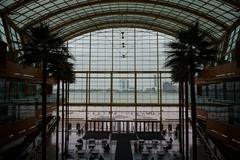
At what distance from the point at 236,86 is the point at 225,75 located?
264 centimetres

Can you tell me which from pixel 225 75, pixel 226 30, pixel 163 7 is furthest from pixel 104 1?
pixel 225 75

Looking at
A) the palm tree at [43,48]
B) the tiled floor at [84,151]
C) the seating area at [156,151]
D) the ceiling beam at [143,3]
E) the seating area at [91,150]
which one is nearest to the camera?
the palm tree at [43,48]

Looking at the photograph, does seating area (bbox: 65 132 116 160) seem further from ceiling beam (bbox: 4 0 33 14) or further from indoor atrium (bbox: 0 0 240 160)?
ceiling beam (bbox: 4 0 33 14)

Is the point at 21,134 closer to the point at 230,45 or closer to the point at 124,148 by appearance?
the point at 124,148

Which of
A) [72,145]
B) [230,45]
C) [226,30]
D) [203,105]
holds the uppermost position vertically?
[226,30]

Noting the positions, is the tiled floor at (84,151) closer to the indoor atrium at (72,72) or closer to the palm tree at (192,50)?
the indoor atrium at (72,72)

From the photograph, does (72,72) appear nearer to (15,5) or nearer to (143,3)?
(15,5)

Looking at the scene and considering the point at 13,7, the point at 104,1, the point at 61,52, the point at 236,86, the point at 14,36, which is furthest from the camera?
the point at 104,1

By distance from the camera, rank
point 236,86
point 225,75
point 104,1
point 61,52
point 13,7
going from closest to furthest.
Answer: point 61,52
point 236,86
point 225,75
point 13,7
point 104,1

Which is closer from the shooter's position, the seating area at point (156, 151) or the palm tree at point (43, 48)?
the palm tree at point (43, 48)

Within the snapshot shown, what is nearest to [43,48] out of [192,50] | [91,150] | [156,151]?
[192,50]

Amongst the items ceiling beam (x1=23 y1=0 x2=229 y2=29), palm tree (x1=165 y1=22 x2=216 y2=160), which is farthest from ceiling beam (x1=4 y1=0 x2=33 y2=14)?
palm tree (x1=165 y1=22 x2=216 y2=160)

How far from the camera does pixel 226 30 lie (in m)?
47.5

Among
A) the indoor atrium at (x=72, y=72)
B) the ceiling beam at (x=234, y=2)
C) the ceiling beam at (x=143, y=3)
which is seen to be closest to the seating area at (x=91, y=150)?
the indoor atrium at (x=72, y=72)
